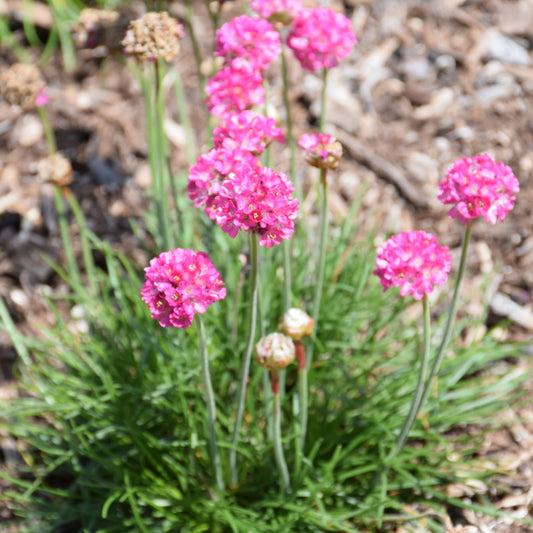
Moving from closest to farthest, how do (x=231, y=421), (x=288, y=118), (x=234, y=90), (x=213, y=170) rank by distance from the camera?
(x=213, y=170)
(x=234, y=90)
(x=288, y=118)
(x=231, y=421)

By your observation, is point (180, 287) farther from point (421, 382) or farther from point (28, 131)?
point (28, 131)

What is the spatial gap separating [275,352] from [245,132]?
563 mm

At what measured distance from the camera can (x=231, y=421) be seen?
2363mm

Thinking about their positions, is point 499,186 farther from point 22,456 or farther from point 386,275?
point 22,456

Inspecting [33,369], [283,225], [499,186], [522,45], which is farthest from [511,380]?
[522,45]

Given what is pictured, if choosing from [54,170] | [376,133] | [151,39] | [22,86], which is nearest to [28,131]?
[22,86]

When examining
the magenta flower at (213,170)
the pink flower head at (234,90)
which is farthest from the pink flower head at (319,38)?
the magenta flower at (213,170)

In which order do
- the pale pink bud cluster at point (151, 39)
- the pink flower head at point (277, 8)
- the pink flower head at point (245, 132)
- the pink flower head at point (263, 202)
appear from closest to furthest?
1. the pink flower head at point (263, 202)
2. the pink flower head at point (245, 132)
3. the pale pink bud cluster at point (151, 39)
4. the pink flower head at point (277, 8)

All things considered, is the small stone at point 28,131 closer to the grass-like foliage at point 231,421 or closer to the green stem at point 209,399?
the grass-like foliage at point 231,421

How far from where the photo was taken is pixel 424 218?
3.47 metres

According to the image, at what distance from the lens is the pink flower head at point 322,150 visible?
5.72ft

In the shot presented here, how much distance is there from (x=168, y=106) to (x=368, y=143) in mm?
1226

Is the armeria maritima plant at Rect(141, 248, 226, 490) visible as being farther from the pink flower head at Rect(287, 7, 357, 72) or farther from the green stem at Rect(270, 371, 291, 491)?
the pink flower head at Rect(287, 7, 357, 72)

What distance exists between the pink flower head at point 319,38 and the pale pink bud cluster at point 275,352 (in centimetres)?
99
